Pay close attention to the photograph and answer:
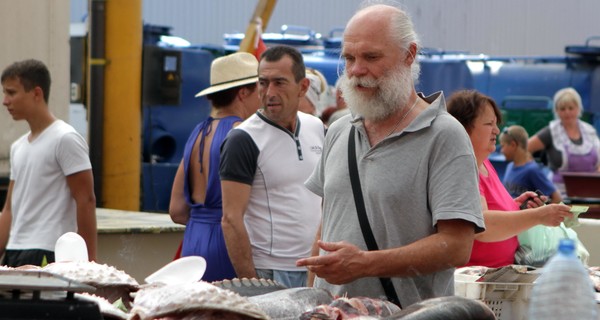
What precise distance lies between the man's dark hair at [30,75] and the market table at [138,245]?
115 cm

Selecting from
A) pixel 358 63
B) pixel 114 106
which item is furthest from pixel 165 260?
pixel 358 63

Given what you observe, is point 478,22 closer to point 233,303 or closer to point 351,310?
point 351,310

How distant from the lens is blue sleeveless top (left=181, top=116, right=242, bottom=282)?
18.1 ft

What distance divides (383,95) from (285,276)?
186 centimetres

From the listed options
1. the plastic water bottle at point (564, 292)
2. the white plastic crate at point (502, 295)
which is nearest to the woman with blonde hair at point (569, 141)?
the white plastic crate at point (502, 295)

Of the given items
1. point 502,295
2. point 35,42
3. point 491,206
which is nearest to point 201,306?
point 502,295

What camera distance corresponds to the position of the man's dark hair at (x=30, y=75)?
256 inches

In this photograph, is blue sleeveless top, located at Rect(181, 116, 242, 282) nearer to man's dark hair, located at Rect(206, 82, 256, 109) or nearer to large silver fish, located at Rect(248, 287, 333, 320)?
man's dark hair, located at Rect(206, 82, 256, 109)

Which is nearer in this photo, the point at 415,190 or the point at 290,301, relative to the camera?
the point at 290,301

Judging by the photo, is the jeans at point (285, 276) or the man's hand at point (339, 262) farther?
the jeans at point (285, 276)

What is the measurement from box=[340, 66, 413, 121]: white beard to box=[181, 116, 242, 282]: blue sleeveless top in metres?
1.95

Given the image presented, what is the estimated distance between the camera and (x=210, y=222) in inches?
222

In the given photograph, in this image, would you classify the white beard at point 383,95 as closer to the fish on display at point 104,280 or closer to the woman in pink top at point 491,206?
the fish on display at point 104,280

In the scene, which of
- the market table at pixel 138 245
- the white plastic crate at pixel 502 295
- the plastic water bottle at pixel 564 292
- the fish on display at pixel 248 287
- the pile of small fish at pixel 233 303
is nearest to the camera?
the plastic water bottle at pixel 564 292
